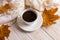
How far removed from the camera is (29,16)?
24.4 inches

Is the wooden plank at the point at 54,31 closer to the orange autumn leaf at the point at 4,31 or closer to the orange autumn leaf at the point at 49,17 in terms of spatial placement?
the orange autumn leaf at the point at 49,17

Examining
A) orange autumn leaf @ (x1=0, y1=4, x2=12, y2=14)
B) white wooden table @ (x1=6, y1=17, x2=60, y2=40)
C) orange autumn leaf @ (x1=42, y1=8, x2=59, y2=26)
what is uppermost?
orange autumn leaf @ (x1=0, y1=4, x2=12, y2=14)

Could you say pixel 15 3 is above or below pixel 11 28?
above

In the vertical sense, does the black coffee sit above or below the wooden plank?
above

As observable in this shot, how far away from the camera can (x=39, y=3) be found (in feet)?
2.18

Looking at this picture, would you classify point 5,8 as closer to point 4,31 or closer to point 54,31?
point 4,31

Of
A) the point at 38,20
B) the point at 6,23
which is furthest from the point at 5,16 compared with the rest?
the point at 38,20

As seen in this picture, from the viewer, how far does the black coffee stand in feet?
2.02

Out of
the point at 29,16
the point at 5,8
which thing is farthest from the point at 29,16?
the point at 5,8

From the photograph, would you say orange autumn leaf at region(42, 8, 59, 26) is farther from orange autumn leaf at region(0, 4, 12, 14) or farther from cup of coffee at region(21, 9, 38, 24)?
orange autumn leaf at region(0, 4, 12, 14)

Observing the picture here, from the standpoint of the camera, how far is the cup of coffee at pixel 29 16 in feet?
2.01

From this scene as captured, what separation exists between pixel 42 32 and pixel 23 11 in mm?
117

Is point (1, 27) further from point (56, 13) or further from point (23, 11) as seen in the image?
point (56, 13)

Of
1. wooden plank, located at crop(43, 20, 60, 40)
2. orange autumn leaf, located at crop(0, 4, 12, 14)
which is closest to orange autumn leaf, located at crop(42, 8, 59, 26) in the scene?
wooden plank, located at crop(43, 20, 60, 40)
